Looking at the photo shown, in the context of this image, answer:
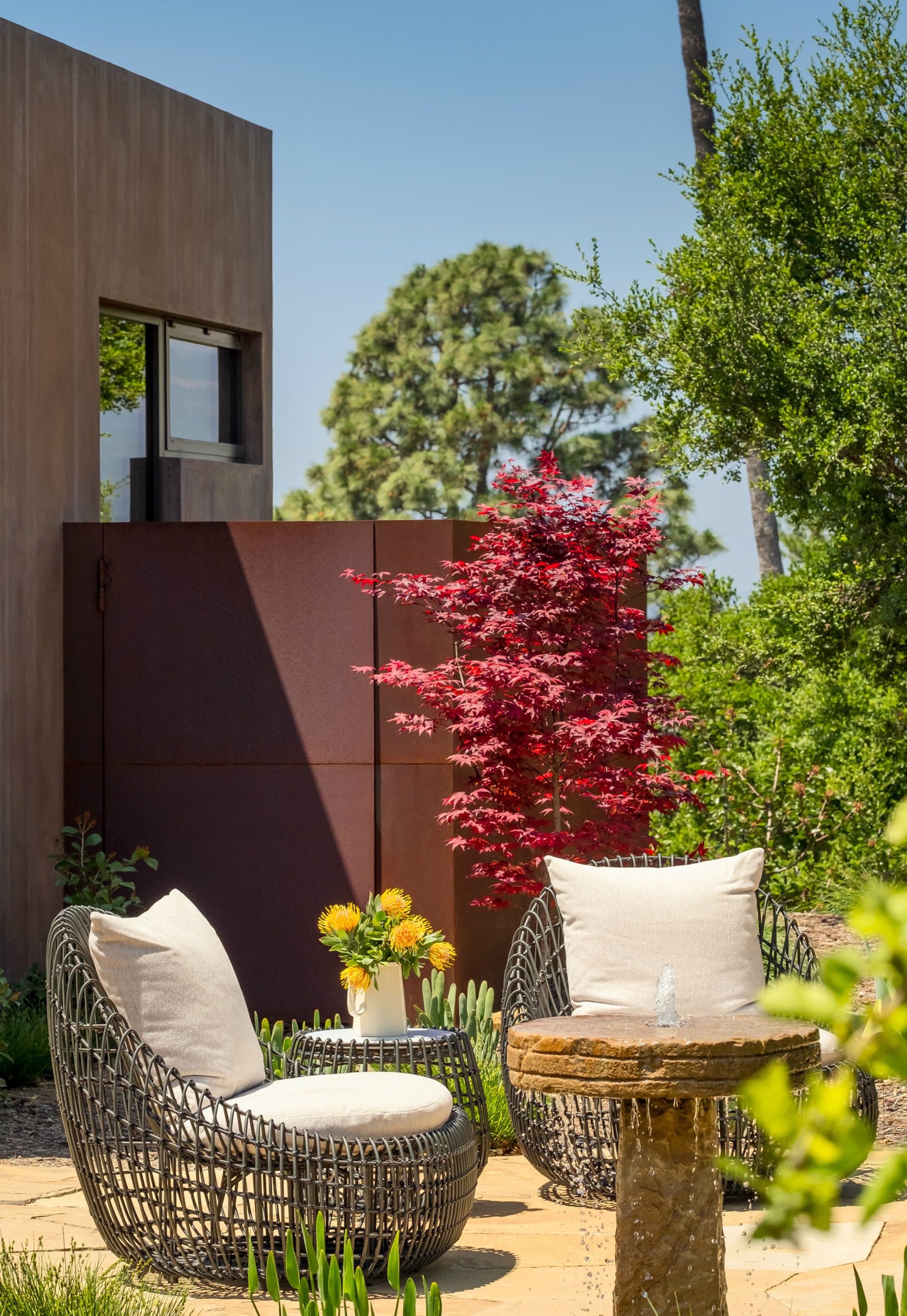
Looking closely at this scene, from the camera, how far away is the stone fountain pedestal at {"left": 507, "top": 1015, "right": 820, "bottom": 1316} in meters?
3.34

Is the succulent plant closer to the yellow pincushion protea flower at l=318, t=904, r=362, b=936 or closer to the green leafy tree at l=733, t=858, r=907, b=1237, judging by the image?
the yellow pincushion protea flower at l=318, t=904, r=362, b=936

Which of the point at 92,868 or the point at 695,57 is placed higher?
the point at 695,57

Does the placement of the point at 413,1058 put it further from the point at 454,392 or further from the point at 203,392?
the point at 454,392

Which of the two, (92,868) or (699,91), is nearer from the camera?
(92,868)

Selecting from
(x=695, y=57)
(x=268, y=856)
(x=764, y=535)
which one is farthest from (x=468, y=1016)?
(x=695, y=57)

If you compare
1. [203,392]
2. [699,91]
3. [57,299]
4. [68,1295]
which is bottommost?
[68,1295]

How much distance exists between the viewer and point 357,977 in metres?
4.77

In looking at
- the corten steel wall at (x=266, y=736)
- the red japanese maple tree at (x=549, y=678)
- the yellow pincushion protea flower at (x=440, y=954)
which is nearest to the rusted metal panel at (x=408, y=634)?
the corten steel wall at (x=266, y=736)

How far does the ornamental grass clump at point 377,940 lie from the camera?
4785mm

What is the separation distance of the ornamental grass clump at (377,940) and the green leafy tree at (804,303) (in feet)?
13.6

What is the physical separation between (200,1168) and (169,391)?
20.5 feet

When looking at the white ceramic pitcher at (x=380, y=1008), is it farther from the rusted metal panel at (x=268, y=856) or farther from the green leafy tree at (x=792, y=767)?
the green leafy tree at (x=792, y=767)

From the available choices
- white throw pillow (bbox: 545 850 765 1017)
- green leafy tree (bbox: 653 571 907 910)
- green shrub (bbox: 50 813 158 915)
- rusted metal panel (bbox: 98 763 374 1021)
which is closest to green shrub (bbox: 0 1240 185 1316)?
white throw pillow (bbox: 545 850 765 1017)

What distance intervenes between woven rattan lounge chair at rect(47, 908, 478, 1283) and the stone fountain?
55 cm
